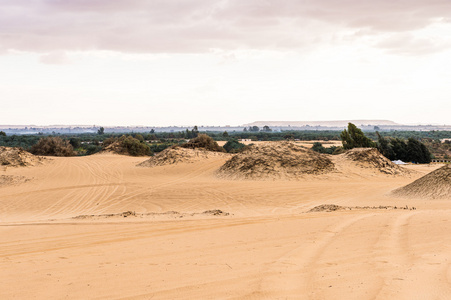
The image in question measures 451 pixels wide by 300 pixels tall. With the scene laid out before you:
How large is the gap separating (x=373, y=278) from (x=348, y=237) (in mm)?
2103

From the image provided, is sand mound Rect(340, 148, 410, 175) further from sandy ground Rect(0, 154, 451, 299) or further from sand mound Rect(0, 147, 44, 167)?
sand mound Rect(0, 147, 44, 167)

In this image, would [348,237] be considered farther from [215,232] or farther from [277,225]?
[215,232]

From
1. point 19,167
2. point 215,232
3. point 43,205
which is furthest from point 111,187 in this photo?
point 215,232

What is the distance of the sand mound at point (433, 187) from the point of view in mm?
12406

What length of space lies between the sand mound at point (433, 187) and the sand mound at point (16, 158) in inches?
856

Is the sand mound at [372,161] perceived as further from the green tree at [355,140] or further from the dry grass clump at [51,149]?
the dry grass clump at [51,149]

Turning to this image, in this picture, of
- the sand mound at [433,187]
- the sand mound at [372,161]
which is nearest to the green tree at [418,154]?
the sand mound at [372,161]

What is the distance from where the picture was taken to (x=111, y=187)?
18.1 metres

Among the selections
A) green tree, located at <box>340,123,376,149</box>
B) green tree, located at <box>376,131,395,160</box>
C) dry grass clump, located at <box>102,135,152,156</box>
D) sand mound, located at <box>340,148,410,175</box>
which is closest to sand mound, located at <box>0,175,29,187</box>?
dry grass clump, located at <box>102,135,152,156</box>

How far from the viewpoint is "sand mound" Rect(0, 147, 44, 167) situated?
81.1ft

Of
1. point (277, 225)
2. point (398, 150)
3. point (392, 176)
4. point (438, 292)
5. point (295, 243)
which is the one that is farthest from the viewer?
point (398, 150)

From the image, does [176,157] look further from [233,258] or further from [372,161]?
[233,258]

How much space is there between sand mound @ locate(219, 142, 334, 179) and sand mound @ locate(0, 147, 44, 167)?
1293 cm

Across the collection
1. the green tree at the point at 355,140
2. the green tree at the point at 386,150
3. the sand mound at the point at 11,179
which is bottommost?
the sand mound at the point at 11,179
